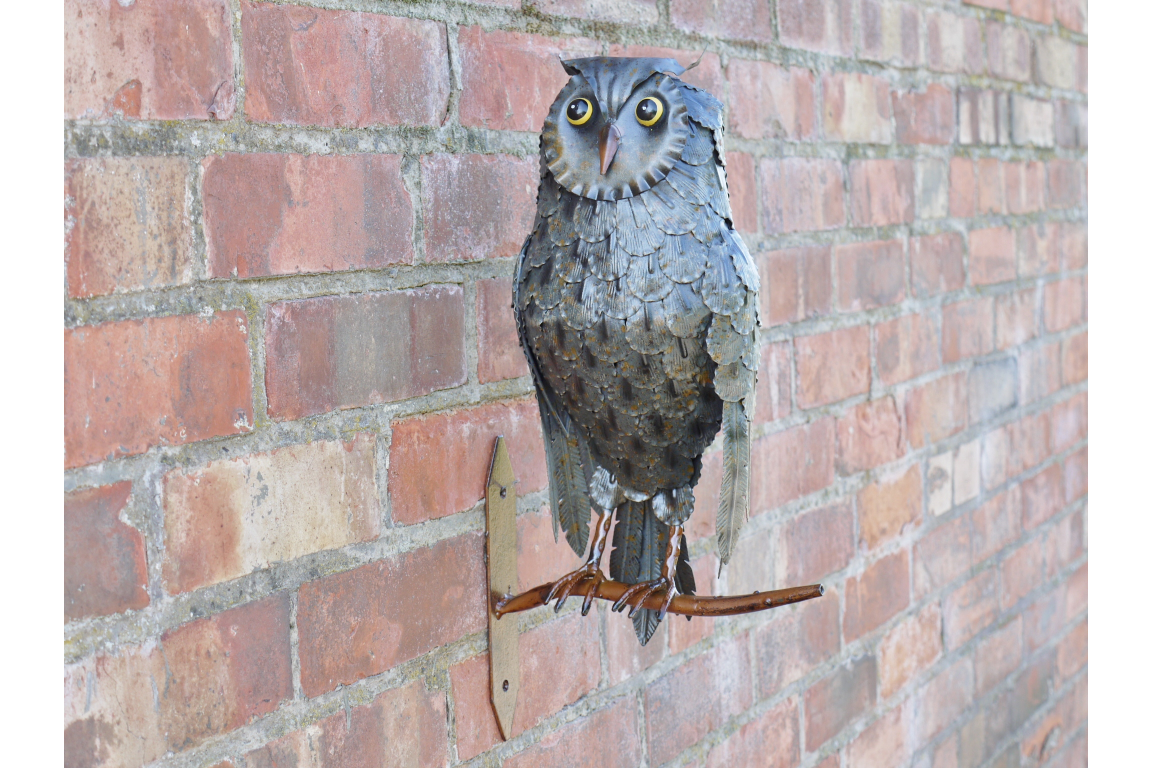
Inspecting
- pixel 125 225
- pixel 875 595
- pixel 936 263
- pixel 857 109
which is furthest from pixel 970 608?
pixel 125 225

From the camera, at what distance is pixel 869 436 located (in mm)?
1253

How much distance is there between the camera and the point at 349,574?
711 mm

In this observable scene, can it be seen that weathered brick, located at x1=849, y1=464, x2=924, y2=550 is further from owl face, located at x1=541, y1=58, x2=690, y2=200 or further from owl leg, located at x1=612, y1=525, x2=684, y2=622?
owl face, located at x1=541, y1=58, x2=690, y2=200

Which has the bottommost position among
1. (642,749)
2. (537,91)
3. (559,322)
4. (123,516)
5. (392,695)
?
(642,749)

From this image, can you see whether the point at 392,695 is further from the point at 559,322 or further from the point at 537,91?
the point at 537,91

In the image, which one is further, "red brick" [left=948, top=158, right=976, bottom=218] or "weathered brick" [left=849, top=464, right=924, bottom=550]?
"red brick" [left=948, top=158, right=976, bottom=218]

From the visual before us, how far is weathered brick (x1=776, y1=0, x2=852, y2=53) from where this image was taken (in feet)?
3.60

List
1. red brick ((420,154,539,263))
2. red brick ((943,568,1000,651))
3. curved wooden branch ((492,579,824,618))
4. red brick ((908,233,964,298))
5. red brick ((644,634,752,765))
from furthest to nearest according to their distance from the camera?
red brick ((943,568,1000,651)) → red brick ((908,233,964,298)) → red brick ((644,634,752,765)) → red brick ((420,154,539,263)) → curved wooden branch ((492,579,824,618))

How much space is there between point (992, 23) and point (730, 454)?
111 centimetres

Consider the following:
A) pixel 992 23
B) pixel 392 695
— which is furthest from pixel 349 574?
pixel 992 23

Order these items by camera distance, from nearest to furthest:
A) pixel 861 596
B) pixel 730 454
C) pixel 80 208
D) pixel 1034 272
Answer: pixel 80 208 < pixel 730 454 < pixel 861 596 < pixel 1034 272

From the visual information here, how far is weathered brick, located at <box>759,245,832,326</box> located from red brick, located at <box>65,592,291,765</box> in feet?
1.99

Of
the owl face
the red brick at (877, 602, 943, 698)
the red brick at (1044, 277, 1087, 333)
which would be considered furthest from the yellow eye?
the red brick at (1044, 277, 1087, 333)

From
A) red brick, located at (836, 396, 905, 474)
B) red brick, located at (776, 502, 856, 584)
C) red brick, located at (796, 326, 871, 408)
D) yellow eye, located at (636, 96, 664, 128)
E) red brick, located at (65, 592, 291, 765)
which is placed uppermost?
yellow eye, located at (636, 96, 664, 128)
